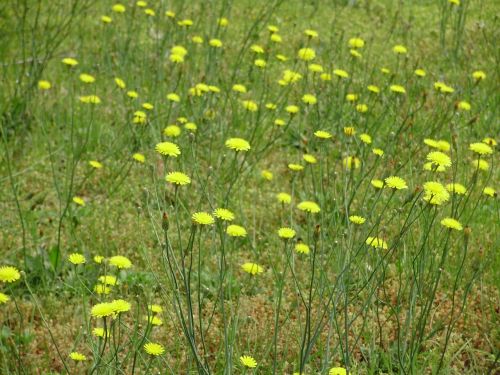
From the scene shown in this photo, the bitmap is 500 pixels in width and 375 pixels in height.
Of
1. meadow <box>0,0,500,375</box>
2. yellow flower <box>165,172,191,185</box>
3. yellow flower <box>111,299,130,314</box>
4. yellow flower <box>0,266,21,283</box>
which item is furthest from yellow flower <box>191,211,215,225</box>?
yellow flower <box>0,266,21,283</box>

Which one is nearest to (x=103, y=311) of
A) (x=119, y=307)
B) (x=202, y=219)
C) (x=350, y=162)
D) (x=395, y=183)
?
(x=119, y=307)

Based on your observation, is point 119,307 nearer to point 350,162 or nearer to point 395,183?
point 395,183


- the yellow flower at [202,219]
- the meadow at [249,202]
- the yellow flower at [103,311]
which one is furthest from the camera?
the meadow at [249,202]

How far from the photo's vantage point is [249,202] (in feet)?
12.3

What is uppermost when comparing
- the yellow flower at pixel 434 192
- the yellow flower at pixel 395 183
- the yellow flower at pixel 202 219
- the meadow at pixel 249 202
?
the yellow flower at pixel 434 192

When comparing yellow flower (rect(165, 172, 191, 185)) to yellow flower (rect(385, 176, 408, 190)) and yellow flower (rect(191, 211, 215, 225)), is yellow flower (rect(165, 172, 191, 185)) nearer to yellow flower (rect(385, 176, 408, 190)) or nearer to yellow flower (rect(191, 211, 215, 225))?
yellow flower (rect(191, 211, 215, 225))

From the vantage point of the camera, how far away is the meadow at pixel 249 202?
2.35 m

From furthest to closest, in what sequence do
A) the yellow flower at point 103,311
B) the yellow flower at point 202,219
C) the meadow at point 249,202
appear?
the meadow at point 249,202 → the yellow flower at point 202,219 → the yellow flower at point 103,311

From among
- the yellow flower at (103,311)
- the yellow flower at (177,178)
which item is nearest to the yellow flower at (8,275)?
the yellow flower at (103,311)

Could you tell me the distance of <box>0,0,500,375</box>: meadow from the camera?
2351 millimetres

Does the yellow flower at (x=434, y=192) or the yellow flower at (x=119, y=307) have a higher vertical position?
the yellow flower at (x=434, y=192)

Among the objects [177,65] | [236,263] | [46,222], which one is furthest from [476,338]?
[177,65]

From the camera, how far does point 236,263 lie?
322 centimetres

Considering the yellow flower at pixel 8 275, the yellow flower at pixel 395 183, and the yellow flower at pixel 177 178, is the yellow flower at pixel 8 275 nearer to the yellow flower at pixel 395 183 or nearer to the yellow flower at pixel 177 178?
the yellow flower at pixel 177 178
